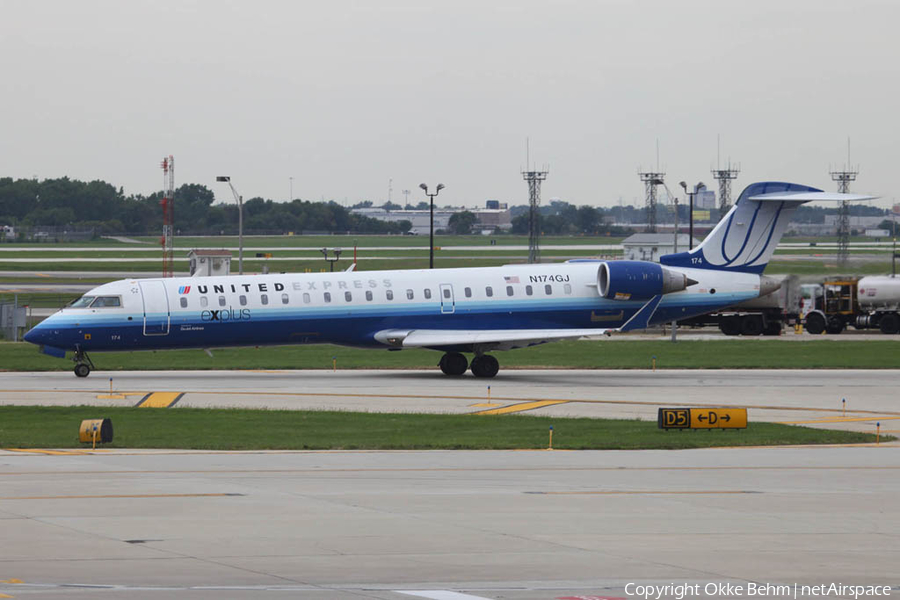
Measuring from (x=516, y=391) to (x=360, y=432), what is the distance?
413 inches

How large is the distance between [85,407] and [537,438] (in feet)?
39.2

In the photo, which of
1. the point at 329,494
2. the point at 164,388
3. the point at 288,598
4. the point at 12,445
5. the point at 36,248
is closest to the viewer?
the point at 288,598

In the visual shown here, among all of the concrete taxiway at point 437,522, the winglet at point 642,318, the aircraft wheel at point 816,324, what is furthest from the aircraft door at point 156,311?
the aircraft wheel at point 816,324

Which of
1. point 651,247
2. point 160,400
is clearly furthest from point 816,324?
point 160,400

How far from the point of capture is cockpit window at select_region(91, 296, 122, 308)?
3772 cm

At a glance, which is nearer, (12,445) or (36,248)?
(12,445)

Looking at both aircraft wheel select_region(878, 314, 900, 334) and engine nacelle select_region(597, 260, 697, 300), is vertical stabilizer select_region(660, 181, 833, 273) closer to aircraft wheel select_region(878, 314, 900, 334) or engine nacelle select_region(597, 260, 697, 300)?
engine nacelle select_region(597, 260, 697, 300)

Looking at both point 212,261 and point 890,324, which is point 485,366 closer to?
point 890,324

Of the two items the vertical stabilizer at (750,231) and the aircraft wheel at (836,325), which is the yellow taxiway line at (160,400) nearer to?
the vertical stabilizer at (750,231)

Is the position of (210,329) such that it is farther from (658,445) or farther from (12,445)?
(658,445)

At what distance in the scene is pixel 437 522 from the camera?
15.8m

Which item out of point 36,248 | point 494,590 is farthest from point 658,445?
point 36,248

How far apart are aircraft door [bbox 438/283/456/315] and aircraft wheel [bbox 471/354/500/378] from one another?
1814 mm

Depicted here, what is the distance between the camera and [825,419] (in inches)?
1117
